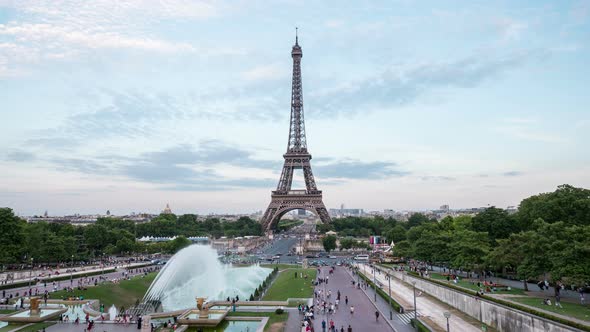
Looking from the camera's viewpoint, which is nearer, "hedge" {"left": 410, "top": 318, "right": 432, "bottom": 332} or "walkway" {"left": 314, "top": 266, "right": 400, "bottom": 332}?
"hedge" {"left": 410, "top": 318, "right": 432, "bottom": 332}

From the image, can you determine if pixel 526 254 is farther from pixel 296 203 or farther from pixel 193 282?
pixel 296 203

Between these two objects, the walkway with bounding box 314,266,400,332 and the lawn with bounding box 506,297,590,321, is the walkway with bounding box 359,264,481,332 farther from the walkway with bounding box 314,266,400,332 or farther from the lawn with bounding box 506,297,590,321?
the lawn with bounding box 506,297,590,321

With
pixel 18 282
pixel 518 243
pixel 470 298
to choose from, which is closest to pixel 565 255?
pixel 470 298

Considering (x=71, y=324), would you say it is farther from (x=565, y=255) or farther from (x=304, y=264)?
(x=304, y=264)

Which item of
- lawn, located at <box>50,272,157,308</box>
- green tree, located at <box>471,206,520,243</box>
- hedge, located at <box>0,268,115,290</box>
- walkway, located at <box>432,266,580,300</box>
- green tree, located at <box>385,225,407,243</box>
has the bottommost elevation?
lawn, located at <box>50,272,157,308</box>

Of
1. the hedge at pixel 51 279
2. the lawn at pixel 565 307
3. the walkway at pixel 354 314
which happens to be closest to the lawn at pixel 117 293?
the hedge at pixel 51 279

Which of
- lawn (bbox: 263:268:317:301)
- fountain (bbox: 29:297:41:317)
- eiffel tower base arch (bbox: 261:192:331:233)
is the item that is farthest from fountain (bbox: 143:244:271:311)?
eiffel tower base arch (bbox: 261:192:331:233)

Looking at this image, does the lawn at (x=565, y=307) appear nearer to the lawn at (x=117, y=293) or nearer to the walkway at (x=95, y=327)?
the walkway at (x=95, y=327)
